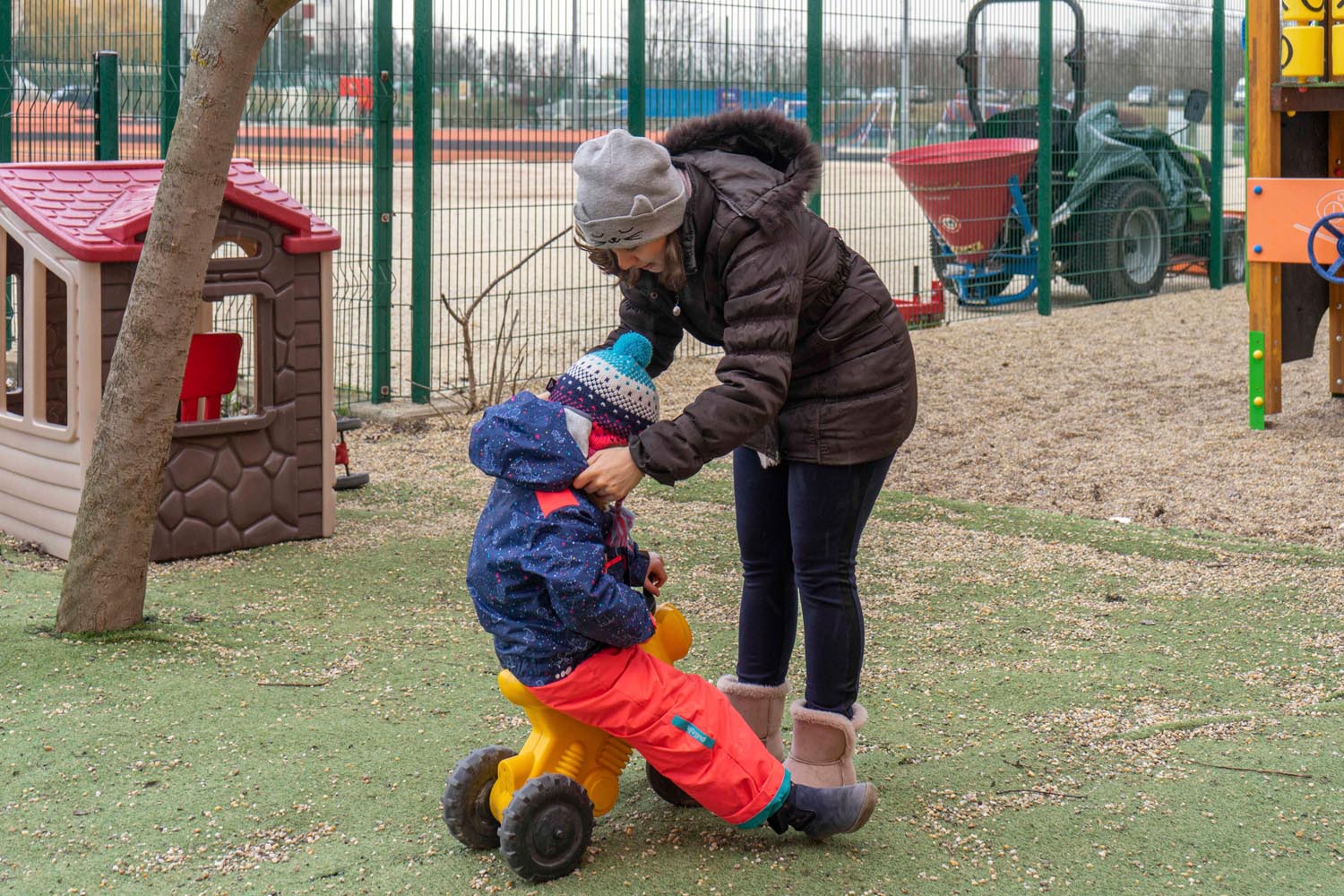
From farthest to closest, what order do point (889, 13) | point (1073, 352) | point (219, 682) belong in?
point (889, 13)
point (1073, 352)
point (219, 682)

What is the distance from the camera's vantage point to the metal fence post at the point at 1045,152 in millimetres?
11336

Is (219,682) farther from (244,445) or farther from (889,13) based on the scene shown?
(889,13)

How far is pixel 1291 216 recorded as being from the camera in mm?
6922

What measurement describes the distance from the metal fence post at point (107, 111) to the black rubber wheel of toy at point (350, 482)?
7.20 ft

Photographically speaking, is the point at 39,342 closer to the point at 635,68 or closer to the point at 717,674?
the point at 717,674

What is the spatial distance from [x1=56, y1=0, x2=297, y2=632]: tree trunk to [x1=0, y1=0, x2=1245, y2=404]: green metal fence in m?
2.37

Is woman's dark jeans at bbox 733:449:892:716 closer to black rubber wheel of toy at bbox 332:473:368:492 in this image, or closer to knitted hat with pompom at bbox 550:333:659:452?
knitted hat with pompom at bbox 550:333:659:452

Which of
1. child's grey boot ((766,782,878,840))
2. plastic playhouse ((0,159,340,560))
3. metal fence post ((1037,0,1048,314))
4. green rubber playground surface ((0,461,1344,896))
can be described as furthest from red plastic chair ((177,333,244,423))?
metal fence post ((1037,0,1048,314))

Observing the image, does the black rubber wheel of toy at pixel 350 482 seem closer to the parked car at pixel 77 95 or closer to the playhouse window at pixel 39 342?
the playhouse window at pixel 39 342

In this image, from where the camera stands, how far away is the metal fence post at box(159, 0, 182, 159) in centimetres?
706

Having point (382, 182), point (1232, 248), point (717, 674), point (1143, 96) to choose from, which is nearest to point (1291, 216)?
point (382, 182)

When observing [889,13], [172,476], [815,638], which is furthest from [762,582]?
[889,13]

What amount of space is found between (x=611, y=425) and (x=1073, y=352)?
7556 mm

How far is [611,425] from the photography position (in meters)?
2.64
